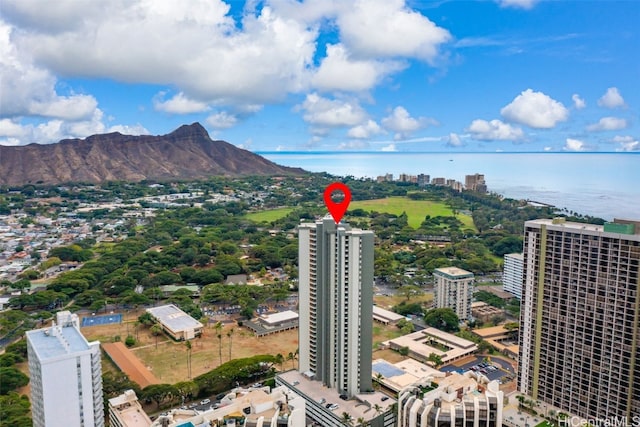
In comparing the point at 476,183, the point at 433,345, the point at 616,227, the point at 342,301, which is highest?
the point at 616,227

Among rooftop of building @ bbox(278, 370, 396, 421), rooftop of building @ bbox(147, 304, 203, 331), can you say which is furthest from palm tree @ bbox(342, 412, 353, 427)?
rooftop of building @ bbox(147, 304, 203, 331)

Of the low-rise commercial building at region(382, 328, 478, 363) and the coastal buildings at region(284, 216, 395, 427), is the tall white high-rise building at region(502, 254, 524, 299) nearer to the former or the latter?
the low-rise commercial building at region(382, 328, 478, 363)

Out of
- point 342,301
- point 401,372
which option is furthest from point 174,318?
point 342,301

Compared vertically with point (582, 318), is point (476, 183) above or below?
above

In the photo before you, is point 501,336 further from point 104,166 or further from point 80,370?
point 104,166

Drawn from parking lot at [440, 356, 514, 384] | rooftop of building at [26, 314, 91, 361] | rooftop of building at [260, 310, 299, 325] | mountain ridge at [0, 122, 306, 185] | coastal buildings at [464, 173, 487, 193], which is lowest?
parking lot at [440, 356, 514, 384]

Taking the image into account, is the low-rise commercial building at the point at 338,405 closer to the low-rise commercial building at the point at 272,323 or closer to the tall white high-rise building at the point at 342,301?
the tall white high-rise building at the point at 342,301

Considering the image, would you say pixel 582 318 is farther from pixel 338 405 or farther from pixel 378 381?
pixel 338 405
